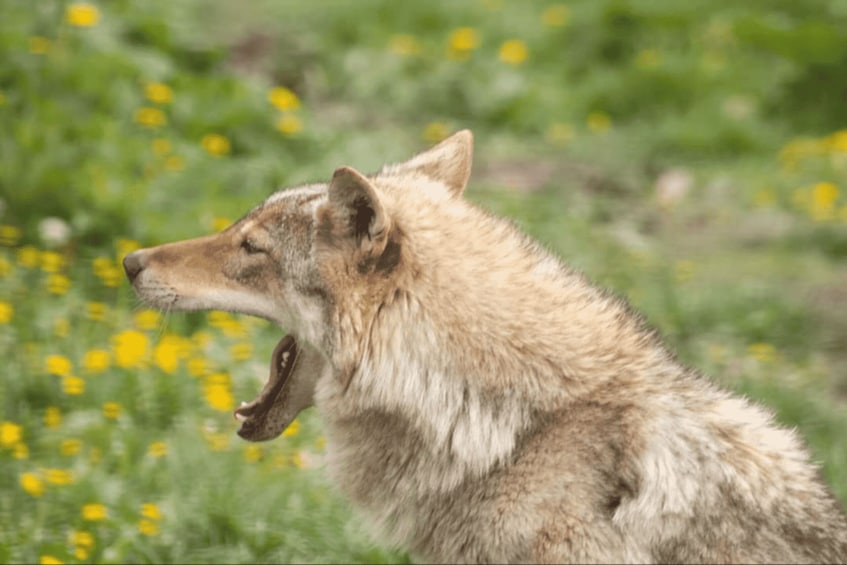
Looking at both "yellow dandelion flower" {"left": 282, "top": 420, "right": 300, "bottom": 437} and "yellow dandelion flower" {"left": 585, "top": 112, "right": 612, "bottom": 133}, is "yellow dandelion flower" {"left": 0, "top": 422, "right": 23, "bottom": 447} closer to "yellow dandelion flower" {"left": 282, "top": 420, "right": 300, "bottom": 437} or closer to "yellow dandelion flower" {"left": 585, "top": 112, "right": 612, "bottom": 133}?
"yellow dandelion flower" {"left": 282, "top": 420, "right": 300, "bottom": 437}

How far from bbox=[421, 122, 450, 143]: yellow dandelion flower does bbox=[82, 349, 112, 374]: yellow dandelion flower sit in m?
3.86

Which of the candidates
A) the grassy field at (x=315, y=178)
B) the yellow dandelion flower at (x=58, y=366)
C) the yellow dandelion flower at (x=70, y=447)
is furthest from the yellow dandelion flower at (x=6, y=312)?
the yellow dandelion flower at (x=70, y=447)

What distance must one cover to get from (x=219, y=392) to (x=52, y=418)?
2.20ft

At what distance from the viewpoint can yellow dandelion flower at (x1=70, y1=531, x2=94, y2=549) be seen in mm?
4336

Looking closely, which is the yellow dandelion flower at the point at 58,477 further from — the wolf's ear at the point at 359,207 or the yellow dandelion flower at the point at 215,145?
the yellow dandelion flower at the point at 215,145

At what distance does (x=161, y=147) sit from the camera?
727 centimetres

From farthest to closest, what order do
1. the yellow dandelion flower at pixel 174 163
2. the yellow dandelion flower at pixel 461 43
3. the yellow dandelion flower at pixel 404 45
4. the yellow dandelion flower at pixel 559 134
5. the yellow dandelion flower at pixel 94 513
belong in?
the yellow dandelion flower at pixel 461 43
the yellow dandelion flower at pixel 404 45
the yellow dandelion flower at pixel 559 134
the yellow dandelion flower at pixel 174 163
the yellow dandelion flower at pixel 94 513

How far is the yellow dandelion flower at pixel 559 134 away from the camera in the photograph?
30.3 feet

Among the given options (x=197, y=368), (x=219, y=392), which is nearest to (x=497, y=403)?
(x=219, y=392)

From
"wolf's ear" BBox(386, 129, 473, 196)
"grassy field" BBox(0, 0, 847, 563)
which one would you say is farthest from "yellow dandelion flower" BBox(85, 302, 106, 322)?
"wolf's ear" BBox(386, 129, 473, 196)

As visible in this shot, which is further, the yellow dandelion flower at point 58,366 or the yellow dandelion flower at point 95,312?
the yellow dandelion flower at point 95,312

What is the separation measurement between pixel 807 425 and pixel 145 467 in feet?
9.51

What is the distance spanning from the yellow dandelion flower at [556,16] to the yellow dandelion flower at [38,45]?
14.8 feet

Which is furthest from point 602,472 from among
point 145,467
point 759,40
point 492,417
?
point 759,40
